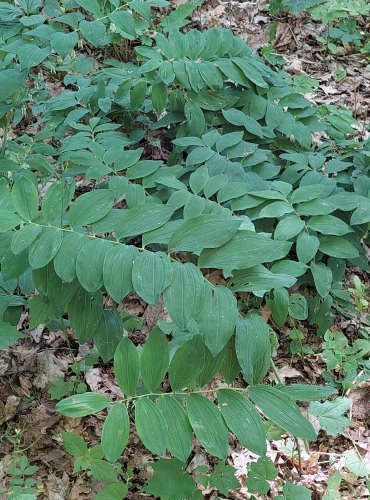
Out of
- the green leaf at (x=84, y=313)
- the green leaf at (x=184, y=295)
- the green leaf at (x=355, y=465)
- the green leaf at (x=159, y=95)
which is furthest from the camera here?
the green leaf at (x=159, y=95)

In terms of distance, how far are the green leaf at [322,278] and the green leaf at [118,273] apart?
1.40 metres

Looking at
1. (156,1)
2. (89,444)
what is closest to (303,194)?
(156,1)

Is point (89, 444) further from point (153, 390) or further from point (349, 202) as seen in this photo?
point (349, 202)

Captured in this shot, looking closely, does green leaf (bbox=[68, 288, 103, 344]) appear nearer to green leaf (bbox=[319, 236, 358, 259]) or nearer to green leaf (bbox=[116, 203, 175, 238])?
green leaf (bbox=[116, 203, 175, 238])

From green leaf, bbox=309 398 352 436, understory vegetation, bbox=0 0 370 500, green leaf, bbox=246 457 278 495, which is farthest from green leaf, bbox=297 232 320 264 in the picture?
green leaf, bbox=246 457 278 495

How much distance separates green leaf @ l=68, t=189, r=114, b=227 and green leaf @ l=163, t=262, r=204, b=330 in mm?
315

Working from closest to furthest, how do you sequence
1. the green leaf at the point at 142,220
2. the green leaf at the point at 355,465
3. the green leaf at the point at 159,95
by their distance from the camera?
the green leaf at the point at 142,220
the green leaf at the point at 355,465
the green leaf at the point at 159,95

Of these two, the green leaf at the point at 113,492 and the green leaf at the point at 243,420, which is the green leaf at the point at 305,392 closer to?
the green leaf at the point at 243,420

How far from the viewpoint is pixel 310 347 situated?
2783mm

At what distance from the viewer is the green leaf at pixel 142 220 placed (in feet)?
5.23

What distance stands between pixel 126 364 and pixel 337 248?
1.56 metres

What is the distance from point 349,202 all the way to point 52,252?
5.97ft

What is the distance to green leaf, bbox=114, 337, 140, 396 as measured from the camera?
1.54 meters

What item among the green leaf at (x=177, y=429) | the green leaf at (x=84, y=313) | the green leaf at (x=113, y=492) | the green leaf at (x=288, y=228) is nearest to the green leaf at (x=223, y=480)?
the green leaf at (x=113, y=492)
